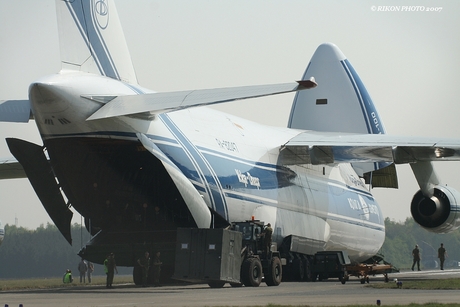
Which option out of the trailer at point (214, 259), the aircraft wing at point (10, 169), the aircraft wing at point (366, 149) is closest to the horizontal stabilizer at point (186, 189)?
the trailer at point (214, 259)

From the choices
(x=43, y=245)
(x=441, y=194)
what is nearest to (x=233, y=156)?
(x=441, y=194)

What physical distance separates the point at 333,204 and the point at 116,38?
37.0ft

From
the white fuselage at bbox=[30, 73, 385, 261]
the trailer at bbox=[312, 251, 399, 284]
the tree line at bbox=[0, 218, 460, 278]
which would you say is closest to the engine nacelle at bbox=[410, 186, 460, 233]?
the white fuselage at bbox=[30, 73, 385, 261]

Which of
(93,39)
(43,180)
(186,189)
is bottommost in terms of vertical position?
(186,189)

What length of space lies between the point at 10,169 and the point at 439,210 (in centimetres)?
1496

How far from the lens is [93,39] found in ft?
67.4

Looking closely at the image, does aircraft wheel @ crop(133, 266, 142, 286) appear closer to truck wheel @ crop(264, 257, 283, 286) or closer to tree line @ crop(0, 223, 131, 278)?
truck wheel @ crop(264, 257, 283, 286)

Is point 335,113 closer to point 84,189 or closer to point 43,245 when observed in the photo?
point 84,189

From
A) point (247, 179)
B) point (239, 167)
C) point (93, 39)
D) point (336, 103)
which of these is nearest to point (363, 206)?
point (336, 103)

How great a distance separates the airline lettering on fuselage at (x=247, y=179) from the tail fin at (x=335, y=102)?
32.8 ft

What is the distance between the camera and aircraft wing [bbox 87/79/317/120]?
17406 mm

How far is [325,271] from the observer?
26016mm

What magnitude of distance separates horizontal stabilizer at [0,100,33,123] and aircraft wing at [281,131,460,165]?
924 centimetres

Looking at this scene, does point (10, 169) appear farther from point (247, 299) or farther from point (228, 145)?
point (247, 299)
